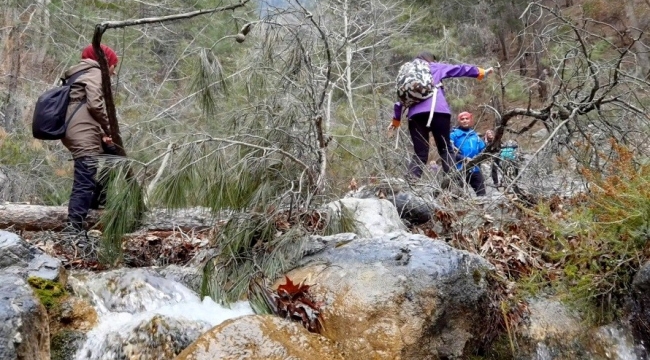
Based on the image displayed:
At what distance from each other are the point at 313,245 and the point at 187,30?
348 inches

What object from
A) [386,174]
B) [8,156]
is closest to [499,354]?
[386,174]

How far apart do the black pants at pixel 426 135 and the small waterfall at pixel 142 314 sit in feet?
8.45

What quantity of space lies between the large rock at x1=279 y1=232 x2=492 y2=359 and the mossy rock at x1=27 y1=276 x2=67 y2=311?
1395 millimetres

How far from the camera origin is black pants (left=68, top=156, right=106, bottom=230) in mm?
4828

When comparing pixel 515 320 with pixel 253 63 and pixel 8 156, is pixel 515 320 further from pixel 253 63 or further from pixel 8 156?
pixel 8 156

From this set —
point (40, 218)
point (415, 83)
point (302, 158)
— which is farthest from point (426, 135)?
point (40, 218)

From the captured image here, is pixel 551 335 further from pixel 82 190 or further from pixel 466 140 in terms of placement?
pixel 82 190

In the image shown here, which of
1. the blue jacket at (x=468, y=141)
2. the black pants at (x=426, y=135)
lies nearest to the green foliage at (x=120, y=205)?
the black pants at (x=426, y=135)

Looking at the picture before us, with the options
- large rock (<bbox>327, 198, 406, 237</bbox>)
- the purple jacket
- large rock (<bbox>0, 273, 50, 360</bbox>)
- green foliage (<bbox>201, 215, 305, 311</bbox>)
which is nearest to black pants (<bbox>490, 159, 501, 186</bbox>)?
the purple jacket

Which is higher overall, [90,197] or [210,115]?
[210,115]

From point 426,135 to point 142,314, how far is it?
10.9 ft

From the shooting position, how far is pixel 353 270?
11.8 ft

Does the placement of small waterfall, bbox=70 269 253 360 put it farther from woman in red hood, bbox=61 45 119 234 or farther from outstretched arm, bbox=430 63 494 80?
outstretched arm, bbox=430 63 494 80

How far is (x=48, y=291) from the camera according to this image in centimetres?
363
